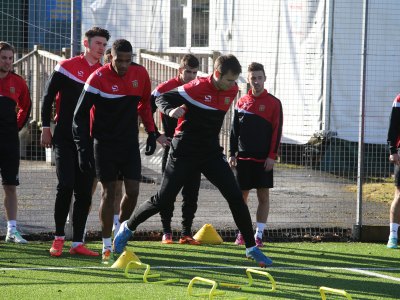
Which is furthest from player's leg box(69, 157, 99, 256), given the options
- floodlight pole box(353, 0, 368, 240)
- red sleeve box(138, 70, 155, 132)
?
floodlight pole box(353, 0, 368, 240)

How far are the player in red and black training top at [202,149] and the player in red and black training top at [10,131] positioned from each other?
217cm

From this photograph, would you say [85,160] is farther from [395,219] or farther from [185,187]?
[395,219]

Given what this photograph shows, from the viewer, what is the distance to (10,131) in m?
10.4

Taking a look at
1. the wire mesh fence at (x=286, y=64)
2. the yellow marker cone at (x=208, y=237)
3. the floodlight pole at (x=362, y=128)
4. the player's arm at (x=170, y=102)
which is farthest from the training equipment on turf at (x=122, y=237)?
the wire mesh fence at (x=286, y=64)

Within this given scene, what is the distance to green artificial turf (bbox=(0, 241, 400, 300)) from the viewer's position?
761 cm

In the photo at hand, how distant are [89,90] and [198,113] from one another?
3.43 feet

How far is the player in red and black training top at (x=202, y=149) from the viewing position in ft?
28.8

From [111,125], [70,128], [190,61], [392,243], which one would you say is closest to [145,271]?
[111,125]

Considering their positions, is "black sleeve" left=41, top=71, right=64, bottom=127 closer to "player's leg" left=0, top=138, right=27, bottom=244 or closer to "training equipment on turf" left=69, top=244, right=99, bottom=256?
"player's leg" left=0, top=138, right=27, bottom=244

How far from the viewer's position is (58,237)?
964cm

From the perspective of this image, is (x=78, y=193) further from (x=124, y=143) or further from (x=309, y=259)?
(x=309, y=259)

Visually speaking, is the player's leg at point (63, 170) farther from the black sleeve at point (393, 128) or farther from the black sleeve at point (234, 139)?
the black sleeve at point (393, 128)

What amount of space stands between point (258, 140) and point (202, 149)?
1880 millimetres

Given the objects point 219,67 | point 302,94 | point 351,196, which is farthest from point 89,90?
point 302,94
